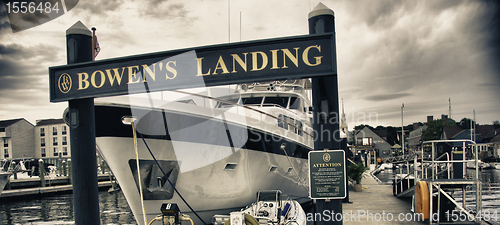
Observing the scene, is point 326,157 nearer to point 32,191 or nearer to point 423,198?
point 423,198

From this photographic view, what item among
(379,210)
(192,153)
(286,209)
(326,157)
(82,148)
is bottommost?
(379,210)

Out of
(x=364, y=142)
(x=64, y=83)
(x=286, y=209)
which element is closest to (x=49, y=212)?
(x=286, y=209)

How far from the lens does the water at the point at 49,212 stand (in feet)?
42.4

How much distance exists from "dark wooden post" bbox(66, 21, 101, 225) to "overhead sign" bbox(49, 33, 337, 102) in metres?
0.20

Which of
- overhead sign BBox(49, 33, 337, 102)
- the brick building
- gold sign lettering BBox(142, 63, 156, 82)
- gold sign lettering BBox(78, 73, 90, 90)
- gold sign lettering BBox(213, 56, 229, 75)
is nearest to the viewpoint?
overhead sign BBox(49, 33, 337, 102)

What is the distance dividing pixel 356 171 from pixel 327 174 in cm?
1192

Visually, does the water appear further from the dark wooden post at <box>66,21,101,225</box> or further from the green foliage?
the green foliage

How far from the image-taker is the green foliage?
47.2 ft

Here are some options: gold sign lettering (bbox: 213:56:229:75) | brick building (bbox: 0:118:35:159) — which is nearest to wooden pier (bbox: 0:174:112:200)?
gold sign lettering (bbox: 213:56:229:75)

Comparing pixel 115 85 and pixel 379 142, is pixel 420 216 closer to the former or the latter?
pixel 115 85

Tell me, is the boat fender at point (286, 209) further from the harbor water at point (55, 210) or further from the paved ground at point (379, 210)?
the harbor water at point (55, 210)

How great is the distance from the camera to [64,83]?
13.0ft

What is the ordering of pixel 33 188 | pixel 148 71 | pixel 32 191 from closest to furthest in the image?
pixel 148 71, pixel 32 191, pixel 33 188

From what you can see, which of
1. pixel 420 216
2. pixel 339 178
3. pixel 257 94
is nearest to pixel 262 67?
pixel 339 178
